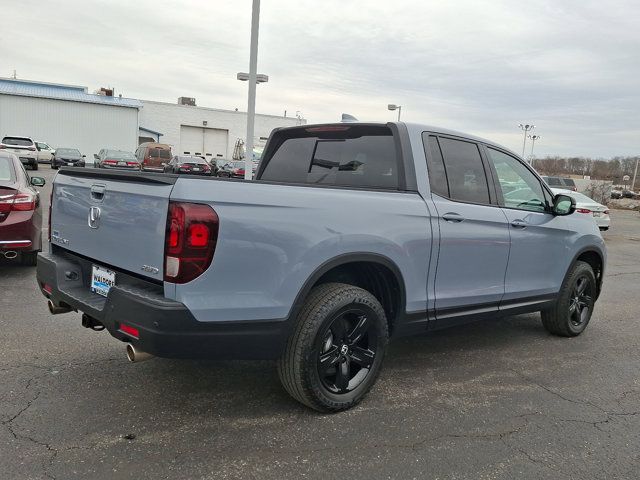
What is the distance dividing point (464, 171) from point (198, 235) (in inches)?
92.9

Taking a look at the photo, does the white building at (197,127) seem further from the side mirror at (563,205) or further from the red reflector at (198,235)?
the red reflector at (198,235)

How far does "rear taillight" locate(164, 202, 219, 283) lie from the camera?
8.75 feet

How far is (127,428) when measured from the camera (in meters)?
3.07

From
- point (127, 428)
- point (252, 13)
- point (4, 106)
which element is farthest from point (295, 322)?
point (4, 106)

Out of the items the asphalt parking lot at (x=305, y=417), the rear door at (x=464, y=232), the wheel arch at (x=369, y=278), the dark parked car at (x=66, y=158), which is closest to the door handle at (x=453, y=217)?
the rear door at (x=464, y=232)

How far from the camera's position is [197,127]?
56375mm

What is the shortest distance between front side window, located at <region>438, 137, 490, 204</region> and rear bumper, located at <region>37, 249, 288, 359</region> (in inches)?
73.0

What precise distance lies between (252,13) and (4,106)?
3951cm

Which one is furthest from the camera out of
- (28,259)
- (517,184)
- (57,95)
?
(57,95)

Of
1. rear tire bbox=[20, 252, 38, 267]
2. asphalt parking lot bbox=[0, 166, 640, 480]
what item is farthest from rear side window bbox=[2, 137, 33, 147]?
asphalt parking lot bbox=[0, 166, 640, 480]

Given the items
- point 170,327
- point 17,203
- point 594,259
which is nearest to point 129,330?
point 170,327

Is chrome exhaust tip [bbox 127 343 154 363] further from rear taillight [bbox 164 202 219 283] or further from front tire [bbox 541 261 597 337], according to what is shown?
front tire [bbox 541 261 597 337]

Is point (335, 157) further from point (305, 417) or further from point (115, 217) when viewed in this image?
point (305, 417)

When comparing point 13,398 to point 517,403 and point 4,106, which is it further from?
point 4,106
